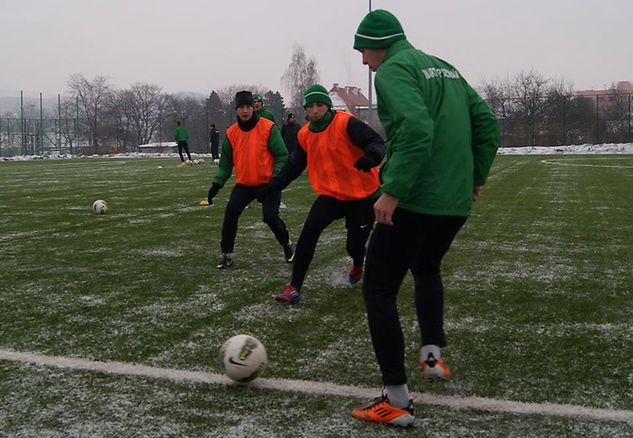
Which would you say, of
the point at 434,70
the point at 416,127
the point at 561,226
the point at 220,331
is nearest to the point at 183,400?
the point at 220,331

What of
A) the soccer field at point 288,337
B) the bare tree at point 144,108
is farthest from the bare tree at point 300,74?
the soccer field at point 288,337

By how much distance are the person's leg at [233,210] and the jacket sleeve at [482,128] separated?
140 inches

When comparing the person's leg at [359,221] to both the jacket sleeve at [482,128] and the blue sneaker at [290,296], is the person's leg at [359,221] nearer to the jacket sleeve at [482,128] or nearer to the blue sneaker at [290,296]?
the blue sneaker at [290,296]

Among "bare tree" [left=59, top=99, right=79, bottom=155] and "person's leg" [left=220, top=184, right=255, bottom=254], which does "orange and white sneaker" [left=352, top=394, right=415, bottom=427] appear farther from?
"bare tree" [left=59, top=99, right=79, bottom=155]

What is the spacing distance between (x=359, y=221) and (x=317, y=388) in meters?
2.26

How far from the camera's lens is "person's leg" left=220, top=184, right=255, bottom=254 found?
21.4 feet

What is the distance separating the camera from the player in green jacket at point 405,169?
9.06 feet

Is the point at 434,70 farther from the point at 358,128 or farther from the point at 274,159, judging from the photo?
the point at 274,159

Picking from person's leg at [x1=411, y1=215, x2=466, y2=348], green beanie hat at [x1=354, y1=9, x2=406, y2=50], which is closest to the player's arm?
person's leg at [x1=411, y1=215, x2=466, y2=348]

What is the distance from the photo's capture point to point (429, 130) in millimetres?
2725

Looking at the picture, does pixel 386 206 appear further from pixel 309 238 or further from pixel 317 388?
pixel 309 238

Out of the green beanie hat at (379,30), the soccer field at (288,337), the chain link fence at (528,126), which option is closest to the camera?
the soccer field at (288,337)

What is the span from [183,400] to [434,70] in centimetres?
207

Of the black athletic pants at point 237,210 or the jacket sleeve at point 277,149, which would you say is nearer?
the jacket sleeve at point 277,149
